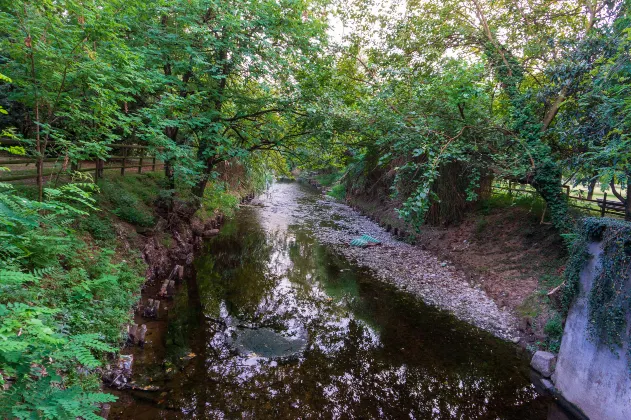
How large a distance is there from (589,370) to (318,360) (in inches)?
169

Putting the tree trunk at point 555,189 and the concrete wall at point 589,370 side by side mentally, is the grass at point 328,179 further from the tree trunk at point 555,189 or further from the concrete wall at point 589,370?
the concrete wall at point 589,370

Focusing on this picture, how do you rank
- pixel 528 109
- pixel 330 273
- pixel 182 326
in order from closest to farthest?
1. pixel 182 326
2. pixel 528 109
3. pixel 330 273

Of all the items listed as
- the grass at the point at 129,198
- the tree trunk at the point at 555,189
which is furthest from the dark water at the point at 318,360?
the tree trunk at the point at 555,189

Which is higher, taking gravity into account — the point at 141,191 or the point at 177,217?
the point at 141,191

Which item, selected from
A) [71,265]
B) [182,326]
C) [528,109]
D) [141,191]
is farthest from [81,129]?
[528,109]

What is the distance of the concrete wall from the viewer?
4391 millimetres

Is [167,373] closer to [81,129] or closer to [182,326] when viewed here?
[182,326]

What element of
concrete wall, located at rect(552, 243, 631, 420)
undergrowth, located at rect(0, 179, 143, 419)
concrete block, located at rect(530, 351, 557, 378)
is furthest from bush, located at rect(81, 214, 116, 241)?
concrete wall, located at rect(552, 243, 631, 420)

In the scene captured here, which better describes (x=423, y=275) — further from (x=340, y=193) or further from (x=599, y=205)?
(x=340, y=193)

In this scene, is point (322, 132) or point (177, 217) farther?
point (177, 217)

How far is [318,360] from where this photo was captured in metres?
6.02

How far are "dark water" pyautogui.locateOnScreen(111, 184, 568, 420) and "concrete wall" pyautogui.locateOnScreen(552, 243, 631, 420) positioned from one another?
19.9 inches

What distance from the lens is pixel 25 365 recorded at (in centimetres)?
269

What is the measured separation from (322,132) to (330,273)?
15.2 ft
